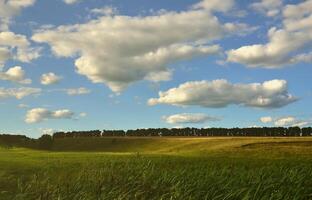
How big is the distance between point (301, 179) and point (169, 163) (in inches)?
678

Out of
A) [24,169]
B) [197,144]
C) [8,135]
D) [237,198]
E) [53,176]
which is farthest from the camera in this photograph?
[8,135]

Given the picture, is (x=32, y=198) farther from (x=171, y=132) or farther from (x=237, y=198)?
(x=171, y=132)

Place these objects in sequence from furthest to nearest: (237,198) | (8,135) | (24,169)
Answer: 1. (8,135)
2. (24,169)
3. (237,198)

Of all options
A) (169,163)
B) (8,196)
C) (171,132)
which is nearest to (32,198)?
(8,196)

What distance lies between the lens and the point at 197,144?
88312 millimetres

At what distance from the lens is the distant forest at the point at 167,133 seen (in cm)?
11650

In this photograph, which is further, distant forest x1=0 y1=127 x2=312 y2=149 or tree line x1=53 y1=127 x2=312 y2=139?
tree line x1=53 y1=127 x2=312 y2=139

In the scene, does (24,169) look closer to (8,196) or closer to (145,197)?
(8,196)

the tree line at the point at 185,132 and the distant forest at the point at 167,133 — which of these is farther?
the tree line at the point at 185,132

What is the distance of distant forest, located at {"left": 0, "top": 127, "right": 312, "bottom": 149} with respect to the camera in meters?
116

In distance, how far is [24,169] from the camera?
3416cm

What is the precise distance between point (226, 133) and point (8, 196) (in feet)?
383

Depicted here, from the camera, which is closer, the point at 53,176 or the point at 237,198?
the point at 237,198

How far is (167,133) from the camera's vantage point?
5482 inches
